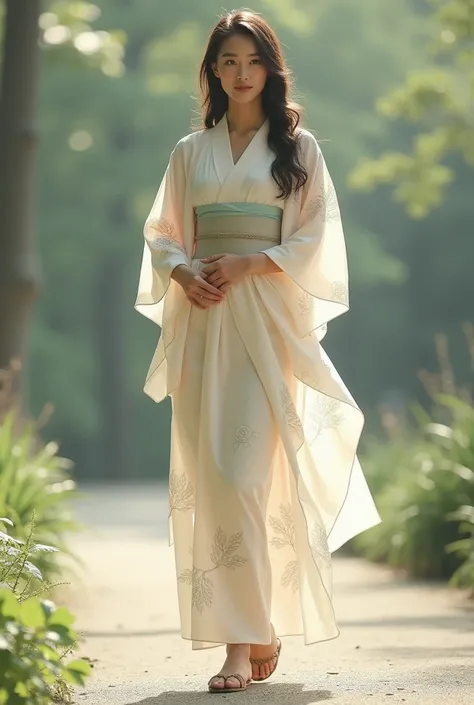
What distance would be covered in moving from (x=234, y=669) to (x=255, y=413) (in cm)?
68

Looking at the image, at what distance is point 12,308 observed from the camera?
7832mm

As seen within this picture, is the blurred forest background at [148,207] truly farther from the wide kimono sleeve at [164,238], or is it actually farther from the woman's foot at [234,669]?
the woman's foot at [234,669]

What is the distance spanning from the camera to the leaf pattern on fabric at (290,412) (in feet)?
12.2

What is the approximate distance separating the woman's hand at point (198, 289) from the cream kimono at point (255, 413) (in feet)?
0.15

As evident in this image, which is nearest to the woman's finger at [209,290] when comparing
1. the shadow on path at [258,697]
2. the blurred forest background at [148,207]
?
the shadow on path at [258,697]

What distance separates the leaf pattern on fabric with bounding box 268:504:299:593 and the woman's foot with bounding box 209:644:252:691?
0.23 m

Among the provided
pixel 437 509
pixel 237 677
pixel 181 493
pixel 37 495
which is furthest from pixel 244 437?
pixel 437 509

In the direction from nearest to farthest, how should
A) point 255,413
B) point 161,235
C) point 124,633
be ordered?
point 255,413 < point 161,235 < point 124,633

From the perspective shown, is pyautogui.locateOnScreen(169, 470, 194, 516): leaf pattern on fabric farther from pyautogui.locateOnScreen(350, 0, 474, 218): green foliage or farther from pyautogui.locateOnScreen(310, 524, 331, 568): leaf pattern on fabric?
pyautogui.locateOnScreen(350, 0, 474, 218): green foliage

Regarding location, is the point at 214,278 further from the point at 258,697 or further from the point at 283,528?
the point at 258,697

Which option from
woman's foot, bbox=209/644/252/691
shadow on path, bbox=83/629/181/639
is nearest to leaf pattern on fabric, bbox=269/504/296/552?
woman's foot, bbox=209/644/252/691

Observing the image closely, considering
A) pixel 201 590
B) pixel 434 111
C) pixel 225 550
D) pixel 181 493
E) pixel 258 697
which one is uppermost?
pixel 434 111

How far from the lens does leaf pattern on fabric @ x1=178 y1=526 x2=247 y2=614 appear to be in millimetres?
3582

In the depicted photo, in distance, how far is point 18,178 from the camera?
783 cm
